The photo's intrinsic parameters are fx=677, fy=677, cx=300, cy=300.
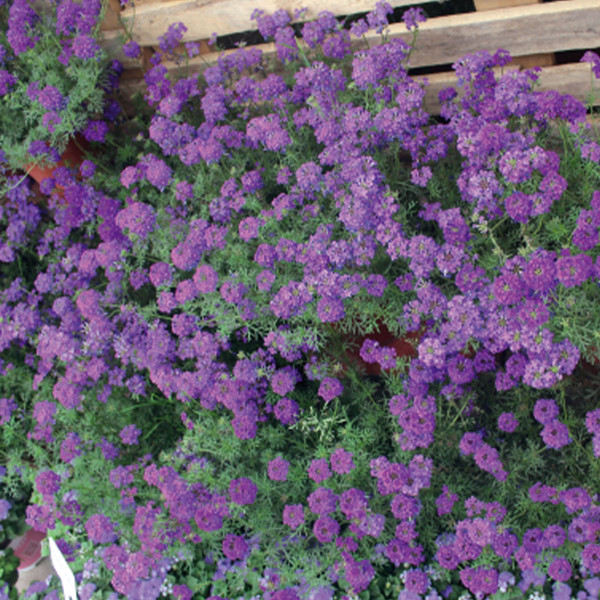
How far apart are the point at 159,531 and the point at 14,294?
1.51m

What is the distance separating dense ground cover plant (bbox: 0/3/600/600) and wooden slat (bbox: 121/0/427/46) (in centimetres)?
17

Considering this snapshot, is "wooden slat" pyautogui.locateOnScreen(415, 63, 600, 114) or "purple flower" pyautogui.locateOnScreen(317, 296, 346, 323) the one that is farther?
"wooden slat" pyautogui.locateOnScreen(415, 63, 600, 114)

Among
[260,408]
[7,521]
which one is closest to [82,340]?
[260,408]

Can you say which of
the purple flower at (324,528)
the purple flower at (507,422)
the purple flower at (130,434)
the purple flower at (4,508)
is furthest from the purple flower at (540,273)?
the purple flower at (4,508)

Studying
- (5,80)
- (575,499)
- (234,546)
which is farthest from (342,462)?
(5,80)

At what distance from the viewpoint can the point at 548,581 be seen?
8.29 feet

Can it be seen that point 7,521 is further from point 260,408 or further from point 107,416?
point 260,408

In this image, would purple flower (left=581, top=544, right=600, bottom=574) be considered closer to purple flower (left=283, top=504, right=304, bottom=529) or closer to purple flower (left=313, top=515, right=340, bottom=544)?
purple flower (left=313, top=515, right=340, bottom=544)

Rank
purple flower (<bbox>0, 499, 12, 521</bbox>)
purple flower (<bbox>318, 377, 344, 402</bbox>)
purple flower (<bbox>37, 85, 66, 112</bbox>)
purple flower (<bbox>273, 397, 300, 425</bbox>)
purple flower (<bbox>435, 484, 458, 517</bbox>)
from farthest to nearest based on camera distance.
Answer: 1. purple flower (<bbox>0, 499, 12, 521</bbox>)
2. purple flower (<bbox>37, 85, 66, 112</bbox>)
3. purple flower (<bbox>273, 397, 300, 425</bbox>)
4. purple flower (<bbox>318, 377, 344, 402</bbox>)
5. purple flower (<bbox>435, 484, 458, 517</bbox>)

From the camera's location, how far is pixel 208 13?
324cm

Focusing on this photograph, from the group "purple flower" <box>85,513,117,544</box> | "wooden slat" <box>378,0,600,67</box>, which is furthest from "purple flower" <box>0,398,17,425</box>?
"wooden slat" <box>378,0,600,67</box>

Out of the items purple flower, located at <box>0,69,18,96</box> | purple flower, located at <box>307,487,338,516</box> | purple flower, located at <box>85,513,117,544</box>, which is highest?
purple flower, located at <box>0,69,18,96</box>

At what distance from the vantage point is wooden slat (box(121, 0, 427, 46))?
10.1 feet

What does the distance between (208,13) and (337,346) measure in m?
1.72
